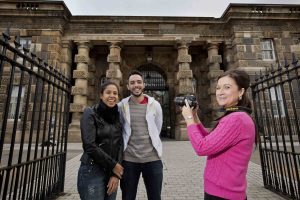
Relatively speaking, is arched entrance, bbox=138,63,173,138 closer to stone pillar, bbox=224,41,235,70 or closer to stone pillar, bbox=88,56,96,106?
stone pillar, bbox=88,56,96,106

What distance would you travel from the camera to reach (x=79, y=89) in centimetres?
1491

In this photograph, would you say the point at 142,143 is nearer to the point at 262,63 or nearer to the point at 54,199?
the point at 54,199

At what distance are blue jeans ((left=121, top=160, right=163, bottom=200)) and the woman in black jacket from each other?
0.24m

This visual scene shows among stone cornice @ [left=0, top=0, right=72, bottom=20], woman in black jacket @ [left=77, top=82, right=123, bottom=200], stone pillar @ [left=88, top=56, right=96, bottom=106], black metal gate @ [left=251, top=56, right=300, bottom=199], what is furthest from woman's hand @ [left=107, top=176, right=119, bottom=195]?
stone cornice @ [left=0, top=0, right=72, bottom=20]

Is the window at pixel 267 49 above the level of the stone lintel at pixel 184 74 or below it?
above

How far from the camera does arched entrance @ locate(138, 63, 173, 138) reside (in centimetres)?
1783

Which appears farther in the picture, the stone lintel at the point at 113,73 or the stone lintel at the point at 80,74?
the stone lintel at the point at 80,74

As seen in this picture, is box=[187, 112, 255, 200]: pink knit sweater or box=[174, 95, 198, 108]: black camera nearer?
box=[187, 112, 255, 200]: pink knit sweater

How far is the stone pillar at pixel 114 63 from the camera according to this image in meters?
14.9

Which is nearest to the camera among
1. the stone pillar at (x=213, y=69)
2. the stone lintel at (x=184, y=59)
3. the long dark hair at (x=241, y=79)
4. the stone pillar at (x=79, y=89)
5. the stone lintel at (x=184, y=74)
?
the long dark hair at (x=241, y=79)

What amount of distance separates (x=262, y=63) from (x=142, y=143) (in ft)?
47.8

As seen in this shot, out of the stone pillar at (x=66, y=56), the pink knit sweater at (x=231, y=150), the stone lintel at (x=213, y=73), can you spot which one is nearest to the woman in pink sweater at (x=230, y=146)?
the pink knit sweater at (x=231, y=150)

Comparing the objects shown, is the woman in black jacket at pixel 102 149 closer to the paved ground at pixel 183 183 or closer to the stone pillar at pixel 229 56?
the paved ground at pixel 183 183

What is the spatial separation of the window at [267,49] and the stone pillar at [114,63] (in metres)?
9.76
